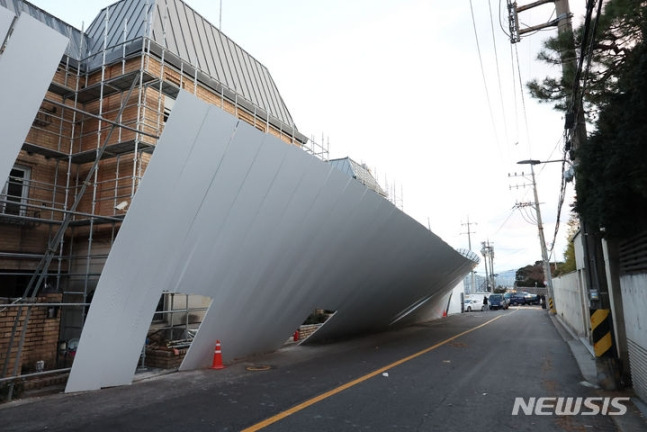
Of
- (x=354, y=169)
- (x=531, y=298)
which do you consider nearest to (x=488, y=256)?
(x=531, y=298)

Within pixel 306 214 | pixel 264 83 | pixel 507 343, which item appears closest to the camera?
pixel 306 214

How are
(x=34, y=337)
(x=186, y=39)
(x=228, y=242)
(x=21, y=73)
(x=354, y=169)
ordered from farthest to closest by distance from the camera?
(x=354, y=169)
(x=186, y=39)
(x=228, y=242)
(x=34, y=337)
(x=21, y=73)

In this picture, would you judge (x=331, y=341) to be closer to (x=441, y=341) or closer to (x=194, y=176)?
(x=441, y=341)

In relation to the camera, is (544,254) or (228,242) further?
(544,254)

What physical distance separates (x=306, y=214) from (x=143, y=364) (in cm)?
468

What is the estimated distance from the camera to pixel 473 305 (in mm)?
39844

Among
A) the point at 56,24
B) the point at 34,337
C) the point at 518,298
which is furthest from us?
the point at 518,298

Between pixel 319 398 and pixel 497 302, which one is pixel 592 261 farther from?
pixel 497 302

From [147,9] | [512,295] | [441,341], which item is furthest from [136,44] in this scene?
[512,295]

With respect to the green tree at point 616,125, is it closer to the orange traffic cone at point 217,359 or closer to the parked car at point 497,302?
the orange traffic cone at point 217,359

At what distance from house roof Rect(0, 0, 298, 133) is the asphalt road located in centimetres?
742

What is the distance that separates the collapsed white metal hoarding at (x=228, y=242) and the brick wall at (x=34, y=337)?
4.98ft

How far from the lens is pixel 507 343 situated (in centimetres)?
1376

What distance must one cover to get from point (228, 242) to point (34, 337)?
3.96 metres
